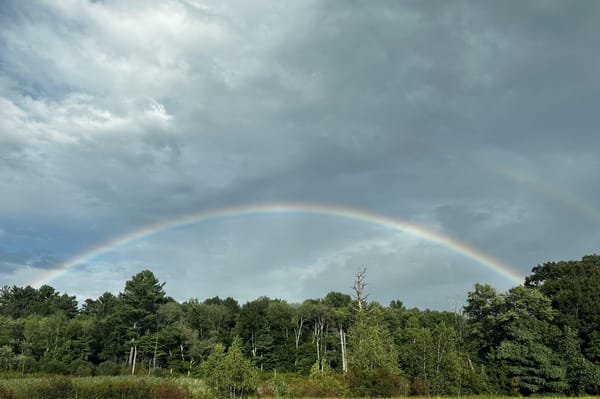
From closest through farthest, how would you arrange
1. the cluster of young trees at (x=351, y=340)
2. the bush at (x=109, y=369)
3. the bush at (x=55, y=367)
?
1. the cluster of young trees at (x=351, y=340)
2. the bush at (x=55, y=367)
3. the bush at (x=109, y=369)

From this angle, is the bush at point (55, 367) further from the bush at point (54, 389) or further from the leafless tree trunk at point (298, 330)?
the bush at point (54, 389)

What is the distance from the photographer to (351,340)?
3825 cm

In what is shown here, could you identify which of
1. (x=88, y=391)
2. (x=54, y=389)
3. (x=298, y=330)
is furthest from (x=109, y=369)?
(x=54, y=389)

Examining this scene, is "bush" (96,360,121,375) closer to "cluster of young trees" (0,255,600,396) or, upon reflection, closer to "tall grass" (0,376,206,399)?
"cluster of young trees" (0,255,600,396)

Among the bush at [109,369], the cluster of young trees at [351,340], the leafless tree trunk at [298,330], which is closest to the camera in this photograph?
the cluster of young trees at [351,340]

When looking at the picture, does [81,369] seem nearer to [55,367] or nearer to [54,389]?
[55,367]

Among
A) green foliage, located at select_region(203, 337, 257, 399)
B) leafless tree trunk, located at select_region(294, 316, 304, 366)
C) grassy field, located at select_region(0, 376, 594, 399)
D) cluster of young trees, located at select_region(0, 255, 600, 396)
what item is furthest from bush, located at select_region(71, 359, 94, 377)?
green foliage, located at select_region(203, 337, 257, 399)

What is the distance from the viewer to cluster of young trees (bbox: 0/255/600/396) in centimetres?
3866

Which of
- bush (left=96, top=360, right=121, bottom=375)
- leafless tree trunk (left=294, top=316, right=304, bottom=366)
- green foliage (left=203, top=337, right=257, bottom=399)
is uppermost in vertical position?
leafless tree trunk (left=294, top=316, right=304, bottom=366)

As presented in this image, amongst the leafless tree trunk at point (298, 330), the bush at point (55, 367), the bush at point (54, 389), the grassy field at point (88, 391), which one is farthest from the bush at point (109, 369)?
the bush at point (54, 389)

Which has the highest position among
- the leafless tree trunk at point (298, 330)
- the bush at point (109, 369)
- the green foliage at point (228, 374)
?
the leafless tree trunk at point (298, 330)

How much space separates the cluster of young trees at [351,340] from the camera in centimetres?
3866

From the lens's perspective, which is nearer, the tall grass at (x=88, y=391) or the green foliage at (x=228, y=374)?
the tall grass at (x=88, y=391)

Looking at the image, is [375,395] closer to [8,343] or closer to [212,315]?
[212,315]
